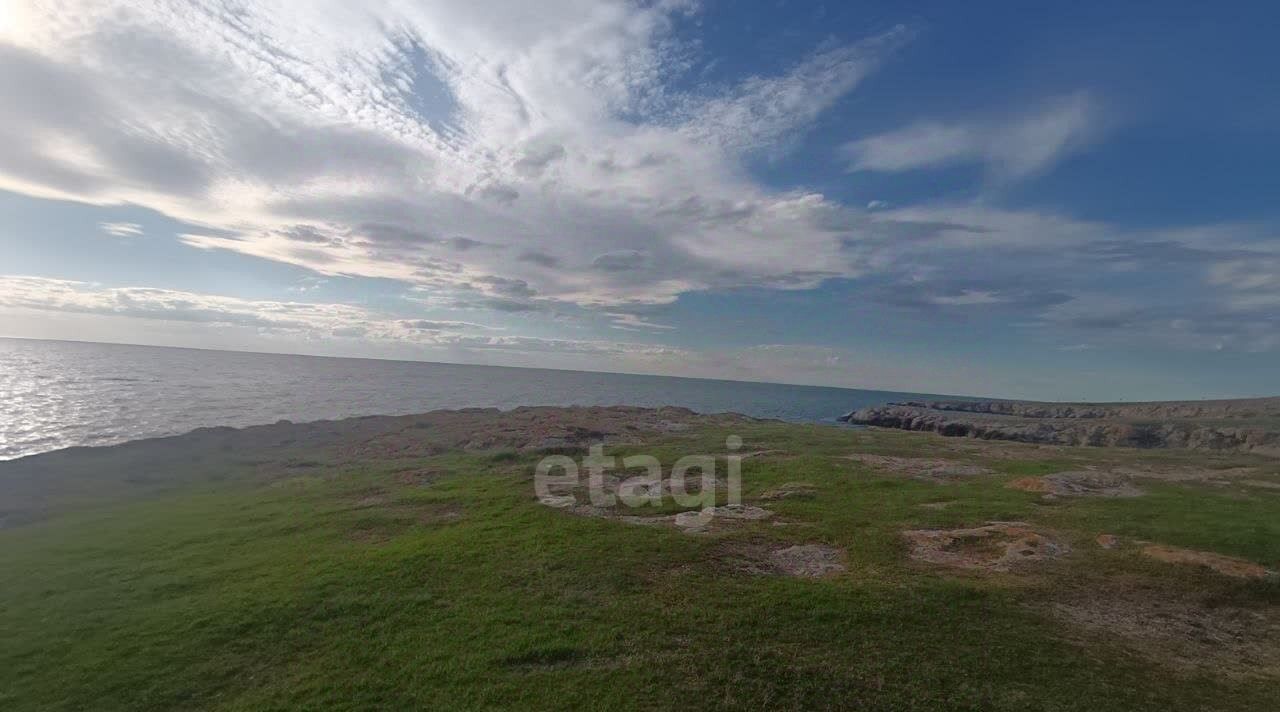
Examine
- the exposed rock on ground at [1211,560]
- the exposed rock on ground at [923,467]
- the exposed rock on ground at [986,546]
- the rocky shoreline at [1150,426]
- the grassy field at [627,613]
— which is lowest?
the grassy field at [627,613]

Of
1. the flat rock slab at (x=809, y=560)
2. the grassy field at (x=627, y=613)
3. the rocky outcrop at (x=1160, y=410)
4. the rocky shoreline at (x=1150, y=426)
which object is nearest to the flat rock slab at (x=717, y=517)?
the grassy field at (x=627, y=613)

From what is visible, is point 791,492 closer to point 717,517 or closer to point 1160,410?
point 717,517

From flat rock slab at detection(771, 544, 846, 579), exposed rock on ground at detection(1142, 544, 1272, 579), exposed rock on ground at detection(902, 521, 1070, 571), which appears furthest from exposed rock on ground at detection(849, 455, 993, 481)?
flat rock slab at detection(771, 544, 846, 579)

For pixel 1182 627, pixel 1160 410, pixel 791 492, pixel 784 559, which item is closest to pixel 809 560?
pixel 784 559

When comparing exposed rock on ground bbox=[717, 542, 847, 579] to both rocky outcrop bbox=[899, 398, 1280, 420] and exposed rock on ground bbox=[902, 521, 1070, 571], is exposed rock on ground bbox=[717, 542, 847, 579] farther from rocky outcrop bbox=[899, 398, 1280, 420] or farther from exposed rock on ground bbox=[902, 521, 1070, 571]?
rocky outcrop bbox=[899, 398, 1280, 420]

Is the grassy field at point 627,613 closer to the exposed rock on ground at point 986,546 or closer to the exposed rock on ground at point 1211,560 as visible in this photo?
the exposed rock on ground at point 1211,560

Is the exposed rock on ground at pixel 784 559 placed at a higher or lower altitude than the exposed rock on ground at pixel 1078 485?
lower
